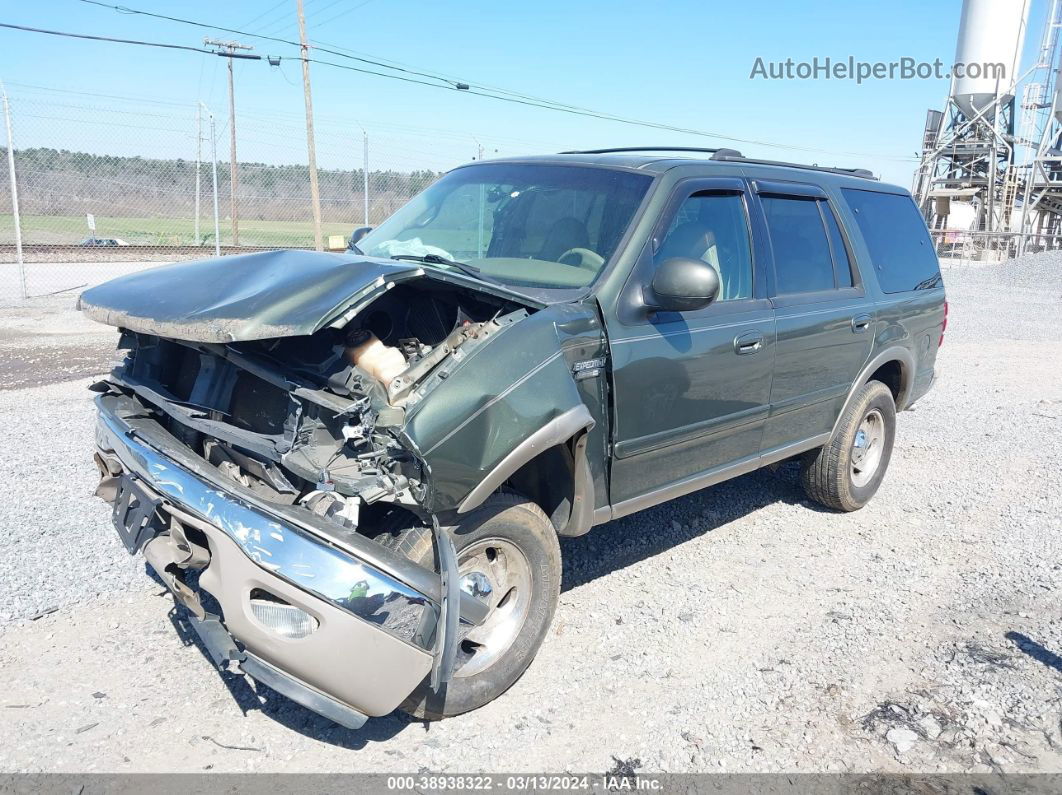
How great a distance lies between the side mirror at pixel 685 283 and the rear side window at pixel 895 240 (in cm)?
225

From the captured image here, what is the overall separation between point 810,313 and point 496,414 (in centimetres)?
243

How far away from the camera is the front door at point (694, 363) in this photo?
11.7 ft

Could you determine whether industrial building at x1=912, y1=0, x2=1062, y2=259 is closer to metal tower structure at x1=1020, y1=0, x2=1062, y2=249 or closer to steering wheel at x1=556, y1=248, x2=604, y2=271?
metal tower structure at x1=1020, y1=0, x2=1062, y2=249

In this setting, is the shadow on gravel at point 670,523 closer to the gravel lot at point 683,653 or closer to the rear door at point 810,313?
the gravel lot at point 683,653

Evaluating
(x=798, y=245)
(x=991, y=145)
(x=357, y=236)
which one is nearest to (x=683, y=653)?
(x=798, y=245)

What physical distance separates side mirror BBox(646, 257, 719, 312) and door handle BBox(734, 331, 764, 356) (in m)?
0.60

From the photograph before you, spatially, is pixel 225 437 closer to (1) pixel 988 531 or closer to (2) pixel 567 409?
(2) pixel 567 409

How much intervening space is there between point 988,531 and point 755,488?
1.50m

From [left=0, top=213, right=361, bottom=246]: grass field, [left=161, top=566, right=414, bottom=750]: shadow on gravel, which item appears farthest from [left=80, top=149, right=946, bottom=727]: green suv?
[left=0, top=213, right=361, bottom=246]: grass field

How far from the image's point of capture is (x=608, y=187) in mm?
3957

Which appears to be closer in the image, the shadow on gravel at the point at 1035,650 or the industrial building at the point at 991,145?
the shadow on gravel at the point at 1035,650

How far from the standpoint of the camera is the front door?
3.55 meters

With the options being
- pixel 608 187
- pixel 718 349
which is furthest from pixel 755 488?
pixel 608 187

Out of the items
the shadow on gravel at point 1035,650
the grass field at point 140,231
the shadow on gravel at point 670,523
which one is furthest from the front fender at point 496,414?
the grass field at point 140,231
